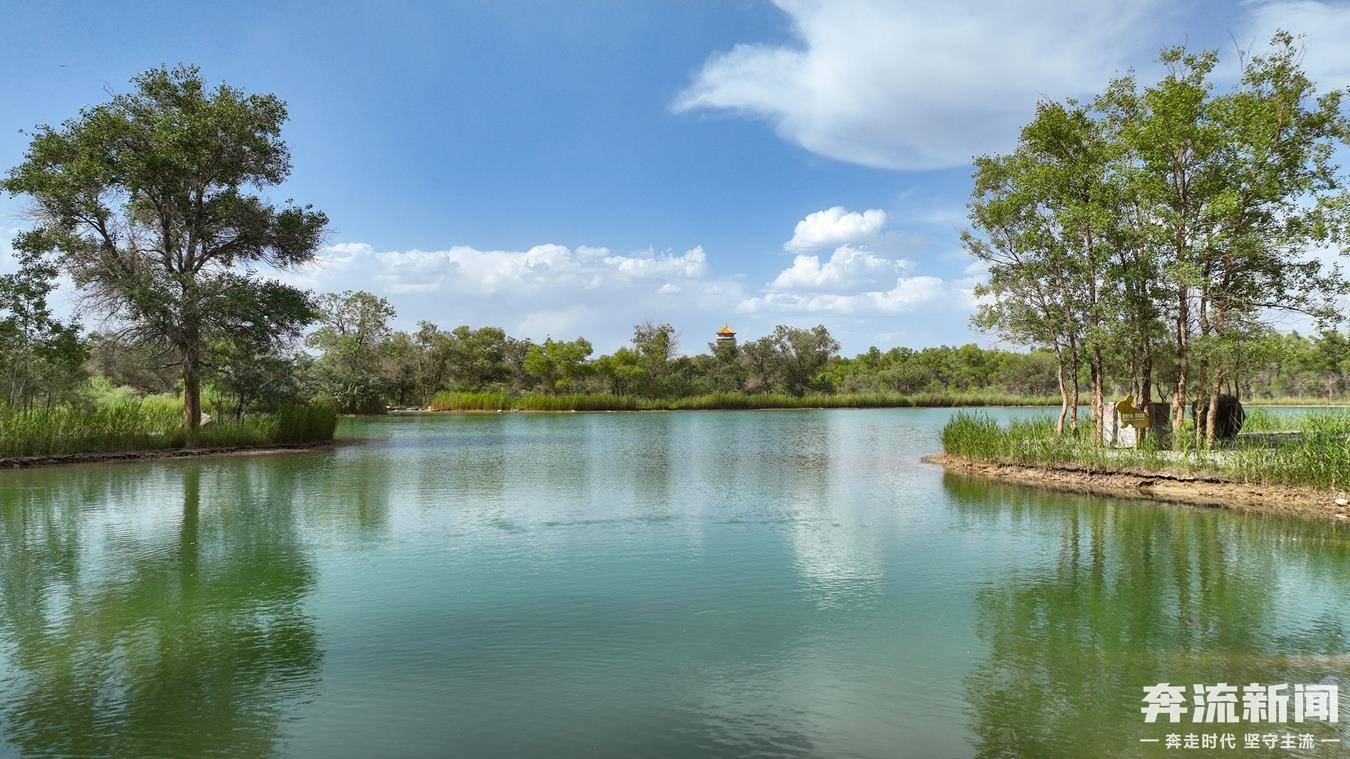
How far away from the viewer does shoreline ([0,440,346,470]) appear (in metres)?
17.3

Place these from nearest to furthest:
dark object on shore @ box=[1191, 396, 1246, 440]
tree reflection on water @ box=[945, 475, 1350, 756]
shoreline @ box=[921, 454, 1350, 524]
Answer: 1. tree reflection on water @ box=[945, 475, 1350, 756]
2. shoreline @ box=[921, 454, 1350, 524]
3. dark object on shore @ box=[1191, 396, 1246, 440]

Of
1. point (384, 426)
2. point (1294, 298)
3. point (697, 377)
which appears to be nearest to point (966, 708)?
point (1294, 298)

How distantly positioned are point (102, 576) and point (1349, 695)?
435 inches

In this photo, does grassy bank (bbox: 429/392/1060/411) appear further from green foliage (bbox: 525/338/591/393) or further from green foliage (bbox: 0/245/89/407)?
green foliage (bbox: 0/245/89/407)

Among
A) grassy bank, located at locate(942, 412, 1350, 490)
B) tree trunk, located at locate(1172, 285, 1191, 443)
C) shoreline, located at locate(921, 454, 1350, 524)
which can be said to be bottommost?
shoreline, located at locate(921, 454, 1350, 524)

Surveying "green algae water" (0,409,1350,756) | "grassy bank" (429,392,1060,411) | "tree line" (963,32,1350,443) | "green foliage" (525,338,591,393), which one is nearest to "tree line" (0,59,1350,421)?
"tree line" (963,32,1350,443)

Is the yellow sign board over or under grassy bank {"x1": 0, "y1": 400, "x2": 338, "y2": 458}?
over

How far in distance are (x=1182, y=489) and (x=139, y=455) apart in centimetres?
2405

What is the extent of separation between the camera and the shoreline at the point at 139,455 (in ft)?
56.7

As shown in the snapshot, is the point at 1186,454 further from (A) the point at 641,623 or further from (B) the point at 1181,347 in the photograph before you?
(A) the point at 641,623

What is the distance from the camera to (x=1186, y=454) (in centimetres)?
1359

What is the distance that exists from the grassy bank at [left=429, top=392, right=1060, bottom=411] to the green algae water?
132 ft

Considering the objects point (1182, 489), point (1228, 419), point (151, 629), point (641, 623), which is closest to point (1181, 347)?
point (1182, 489)

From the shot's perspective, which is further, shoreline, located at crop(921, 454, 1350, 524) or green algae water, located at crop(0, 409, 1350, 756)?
shoreline, located at crop(921, 454, 1350, 524)
